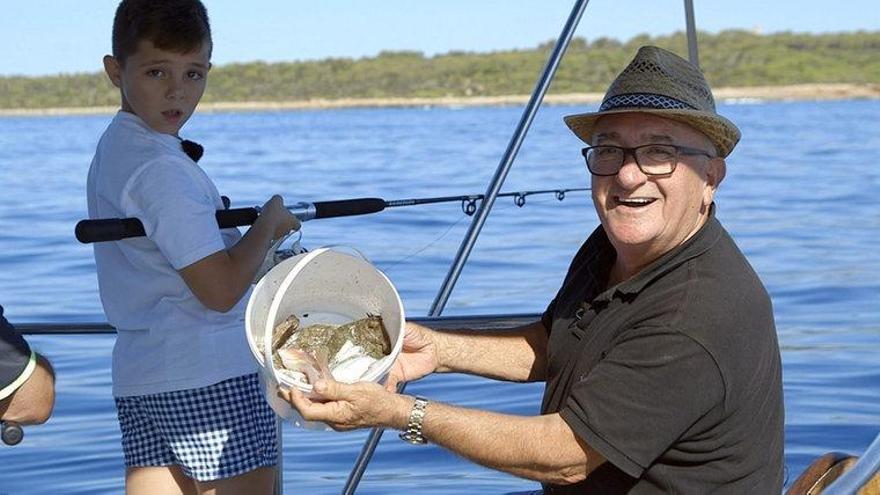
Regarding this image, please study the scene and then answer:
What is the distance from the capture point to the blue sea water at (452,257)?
588cm

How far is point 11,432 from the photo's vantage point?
202 centimetres

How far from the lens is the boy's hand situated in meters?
2.39

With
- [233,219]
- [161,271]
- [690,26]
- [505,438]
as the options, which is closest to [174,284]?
[161,271]

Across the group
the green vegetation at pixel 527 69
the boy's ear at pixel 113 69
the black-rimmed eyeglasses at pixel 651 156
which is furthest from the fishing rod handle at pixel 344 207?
the green vegetation at pixel 527 69

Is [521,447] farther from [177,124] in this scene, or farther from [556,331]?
[177,124]

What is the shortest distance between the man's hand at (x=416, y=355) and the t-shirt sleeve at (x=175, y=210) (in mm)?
334

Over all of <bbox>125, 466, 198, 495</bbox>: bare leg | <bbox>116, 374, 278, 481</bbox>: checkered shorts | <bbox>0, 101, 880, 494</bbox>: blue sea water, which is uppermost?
<bbox>116, 374, 278, 481</bbox>: checkered shorts

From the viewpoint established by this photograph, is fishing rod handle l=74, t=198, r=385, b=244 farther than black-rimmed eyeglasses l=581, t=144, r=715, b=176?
Yes

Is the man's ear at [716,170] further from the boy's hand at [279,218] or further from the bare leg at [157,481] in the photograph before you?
the bare leg at [157,481]

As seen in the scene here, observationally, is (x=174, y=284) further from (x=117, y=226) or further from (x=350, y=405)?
(x=350, y=405)

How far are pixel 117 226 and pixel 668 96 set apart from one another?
2.78ft

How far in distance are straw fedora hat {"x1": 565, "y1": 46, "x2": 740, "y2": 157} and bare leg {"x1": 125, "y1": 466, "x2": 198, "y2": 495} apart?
0.89 meters

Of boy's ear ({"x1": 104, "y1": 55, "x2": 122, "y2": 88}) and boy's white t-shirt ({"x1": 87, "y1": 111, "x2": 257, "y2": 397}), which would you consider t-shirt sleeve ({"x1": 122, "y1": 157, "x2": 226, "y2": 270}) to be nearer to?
boy's white t-shirt ({"x1": 87, "y1": 111, "x2": 257, "y2": 397})

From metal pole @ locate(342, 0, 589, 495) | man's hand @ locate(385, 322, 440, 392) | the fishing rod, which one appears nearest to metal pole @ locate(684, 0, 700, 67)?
metal pole @ locate(342, 0, 589, 495)
